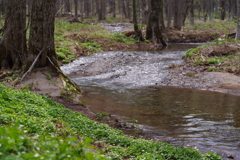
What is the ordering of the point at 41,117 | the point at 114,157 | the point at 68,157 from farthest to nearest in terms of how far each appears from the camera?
the point at 41,117
the point at 114,157
the point at 68,157

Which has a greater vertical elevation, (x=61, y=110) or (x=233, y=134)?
(x=61, y=110)

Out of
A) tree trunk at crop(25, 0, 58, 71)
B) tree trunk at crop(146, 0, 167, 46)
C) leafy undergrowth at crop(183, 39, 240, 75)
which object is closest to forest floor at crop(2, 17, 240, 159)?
leafy undergrowth at crop(183, 39, 240, 75)

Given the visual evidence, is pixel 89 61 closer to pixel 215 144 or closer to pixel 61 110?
pixel 61 110

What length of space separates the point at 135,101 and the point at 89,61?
9596 mm

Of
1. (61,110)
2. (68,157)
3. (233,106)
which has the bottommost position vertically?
(233,106)

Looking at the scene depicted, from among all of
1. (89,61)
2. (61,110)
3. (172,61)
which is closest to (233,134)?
(61,110)

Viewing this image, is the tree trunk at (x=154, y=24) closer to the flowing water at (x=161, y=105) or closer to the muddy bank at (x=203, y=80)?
the flowing water at (x=161, y=105)

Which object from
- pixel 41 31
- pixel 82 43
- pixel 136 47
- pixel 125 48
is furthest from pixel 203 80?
pixel 82 43

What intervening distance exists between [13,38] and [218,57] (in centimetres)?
1191

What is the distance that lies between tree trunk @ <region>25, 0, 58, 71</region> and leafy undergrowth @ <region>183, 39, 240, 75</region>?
29.1ft

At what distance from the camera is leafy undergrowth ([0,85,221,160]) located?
323 cm

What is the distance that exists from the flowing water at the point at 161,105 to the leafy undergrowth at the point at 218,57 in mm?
1387

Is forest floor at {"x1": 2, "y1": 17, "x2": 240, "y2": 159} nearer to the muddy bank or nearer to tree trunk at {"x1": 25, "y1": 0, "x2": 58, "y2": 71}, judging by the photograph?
the muddy bank

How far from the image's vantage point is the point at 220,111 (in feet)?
30.4
